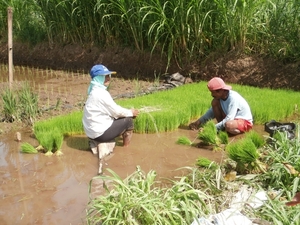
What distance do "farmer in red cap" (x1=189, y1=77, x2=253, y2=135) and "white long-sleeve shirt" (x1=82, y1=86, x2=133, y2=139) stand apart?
111 centimetres

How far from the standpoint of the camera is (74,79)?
386 inches

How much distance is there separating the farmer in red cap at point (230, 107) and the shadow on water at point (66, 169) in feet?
1.57

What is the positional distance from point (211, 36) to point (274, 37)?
1.22 m

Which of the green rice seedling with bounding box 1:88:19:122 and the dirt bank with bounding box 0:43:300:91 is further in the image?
the dirt bank with bounding box 0:43:300:91

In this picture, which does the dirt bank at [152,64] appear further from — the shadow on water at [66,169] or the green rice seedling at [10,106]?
the green rice seedling at [10,106]

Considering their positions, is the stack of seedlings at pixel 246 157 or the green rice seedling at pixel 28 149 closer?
the stack of seedlings at pixel 246 157

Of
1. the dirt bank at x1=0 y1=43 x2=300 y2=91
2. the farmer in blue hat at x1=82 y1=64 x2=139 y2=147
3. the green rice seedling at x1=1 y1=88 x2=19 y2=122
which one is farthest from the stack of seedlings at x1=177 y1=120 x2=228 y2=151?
the dirt bank at x1=0 y1=43 x2=300 y2=91

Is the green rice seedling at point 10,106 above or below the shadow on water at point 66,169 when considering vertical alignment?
above

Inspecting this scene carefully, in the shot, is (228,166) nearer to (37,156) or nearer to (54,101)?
(37,156)

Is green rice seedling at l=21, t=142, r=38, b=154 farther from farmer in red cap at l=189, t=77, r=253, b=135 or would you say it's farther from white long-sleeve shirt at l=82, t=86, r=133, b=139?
farmer in red cap at l=189, t=77, r=253, b=135

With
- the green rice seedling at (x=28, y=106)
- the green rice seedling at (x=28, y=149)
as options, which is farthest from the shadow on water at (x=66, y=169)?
the green rice seedling at (x=28, y=106)

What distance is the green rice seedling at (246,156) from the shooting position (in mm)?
4148

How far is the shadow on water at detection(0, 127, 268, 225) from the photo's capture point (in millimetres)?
4004

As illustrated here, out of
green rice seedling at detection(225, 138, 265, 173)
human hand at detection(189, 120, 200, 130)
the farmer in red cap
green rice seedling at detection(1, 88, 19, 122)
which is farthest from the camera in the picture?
green rice seedling at detection(1, 88, 19, 122)
